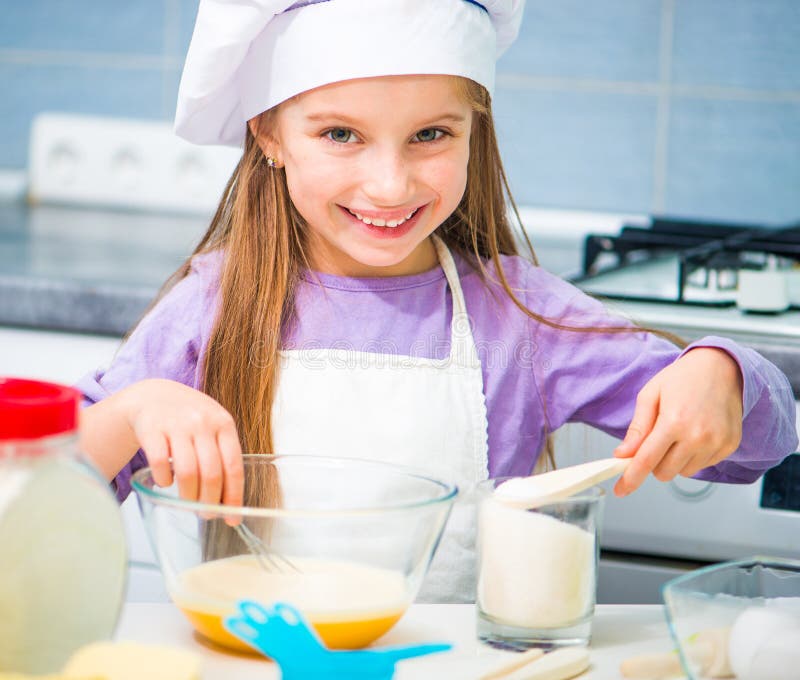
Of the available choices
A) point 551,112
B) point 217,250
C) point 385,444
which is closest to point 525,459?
point 385,444

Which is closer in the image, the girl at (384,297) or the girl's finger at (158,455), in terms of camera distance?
the girl's finger at (158,455)

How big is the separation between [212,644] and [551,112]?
4.55ft

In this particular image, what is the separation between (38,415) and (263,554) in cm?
20

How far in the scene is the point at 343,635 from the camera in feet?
2.07

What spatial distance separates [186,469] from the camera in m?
0.74

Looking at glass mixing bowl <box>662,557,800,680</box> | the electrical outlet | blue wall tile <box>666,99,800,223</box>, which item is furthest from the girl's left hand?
the electrical outlet

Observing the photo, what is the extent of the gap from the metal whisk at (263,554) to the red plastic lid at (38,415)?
0.52 ft

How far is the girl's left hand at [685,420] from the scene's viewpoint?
79 cm

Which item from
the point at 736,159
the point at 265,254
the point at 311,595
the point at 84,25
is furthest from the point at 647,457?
the point at 84,25

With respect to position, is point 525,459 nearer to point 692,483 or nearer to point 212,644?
point 692,483

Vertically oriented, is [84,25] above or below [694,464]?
above

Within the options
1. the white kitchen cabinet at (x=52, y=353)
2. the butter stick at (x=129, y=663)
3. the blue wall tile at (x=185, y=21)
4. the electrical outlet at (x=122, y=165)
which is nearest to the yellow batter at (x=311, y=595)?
the butter stick at (x=129, y=663)

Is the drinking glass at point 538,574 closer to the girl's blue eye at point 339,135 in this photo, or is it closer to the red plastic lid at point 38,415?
the red plastic lid at point 38,415

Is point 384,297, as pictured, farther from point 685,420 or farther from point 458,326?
point 685,420
